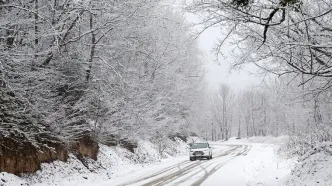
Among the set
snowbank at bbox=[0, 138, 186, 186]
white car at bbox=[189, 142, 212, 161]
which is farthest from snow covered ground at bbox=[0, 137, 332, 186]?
white car at bbox=[189, 142, 212, 161]

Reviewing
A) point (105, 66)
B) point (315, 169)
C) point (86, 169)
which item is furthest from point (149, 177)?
point (315, 169)

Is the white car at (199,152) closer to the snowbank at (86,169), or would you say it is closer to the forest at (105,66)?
the snowbank at (86,169)

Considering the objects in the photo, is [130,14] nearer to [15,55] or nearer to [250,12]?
[15,55]

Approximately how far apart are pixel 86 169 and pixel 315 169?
434 inches

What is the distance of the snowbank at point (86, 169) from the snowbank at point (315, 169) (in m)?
9.02

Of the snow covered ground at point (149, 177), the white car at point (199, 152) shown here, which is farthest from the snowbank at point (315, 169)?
the white car at point (199, 152)

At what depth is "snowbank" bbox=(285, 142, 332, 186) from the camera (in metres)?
10.4

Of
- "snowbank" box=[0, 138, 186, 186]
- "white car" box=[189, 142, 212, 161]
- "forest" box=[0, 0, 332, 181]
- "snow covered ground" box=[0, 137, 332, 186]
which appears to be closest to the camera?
"forest" box=[0, 0, 332, 181]

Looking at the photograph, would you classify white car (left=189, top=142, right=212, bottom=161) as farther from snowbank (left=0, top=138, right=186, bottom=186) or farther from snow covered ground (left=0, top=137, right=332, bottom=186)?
snow covered ground (left=0, top=137, right=332, bottom=186)

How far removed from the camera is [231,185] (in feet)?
44.3

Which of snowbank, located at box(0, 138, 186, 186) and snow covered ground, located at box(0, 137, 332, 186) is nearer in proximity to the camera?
snow covered ground, located at box(0, 137, 332, 186)

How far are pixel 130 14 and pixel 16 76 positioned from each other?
5814 mm

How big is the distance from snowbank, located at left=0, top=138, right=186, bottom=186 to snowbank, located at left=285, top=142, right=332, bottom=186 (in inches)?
355

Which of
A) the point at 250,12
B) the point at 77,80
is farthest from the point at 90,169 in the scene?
the point at 250,12
